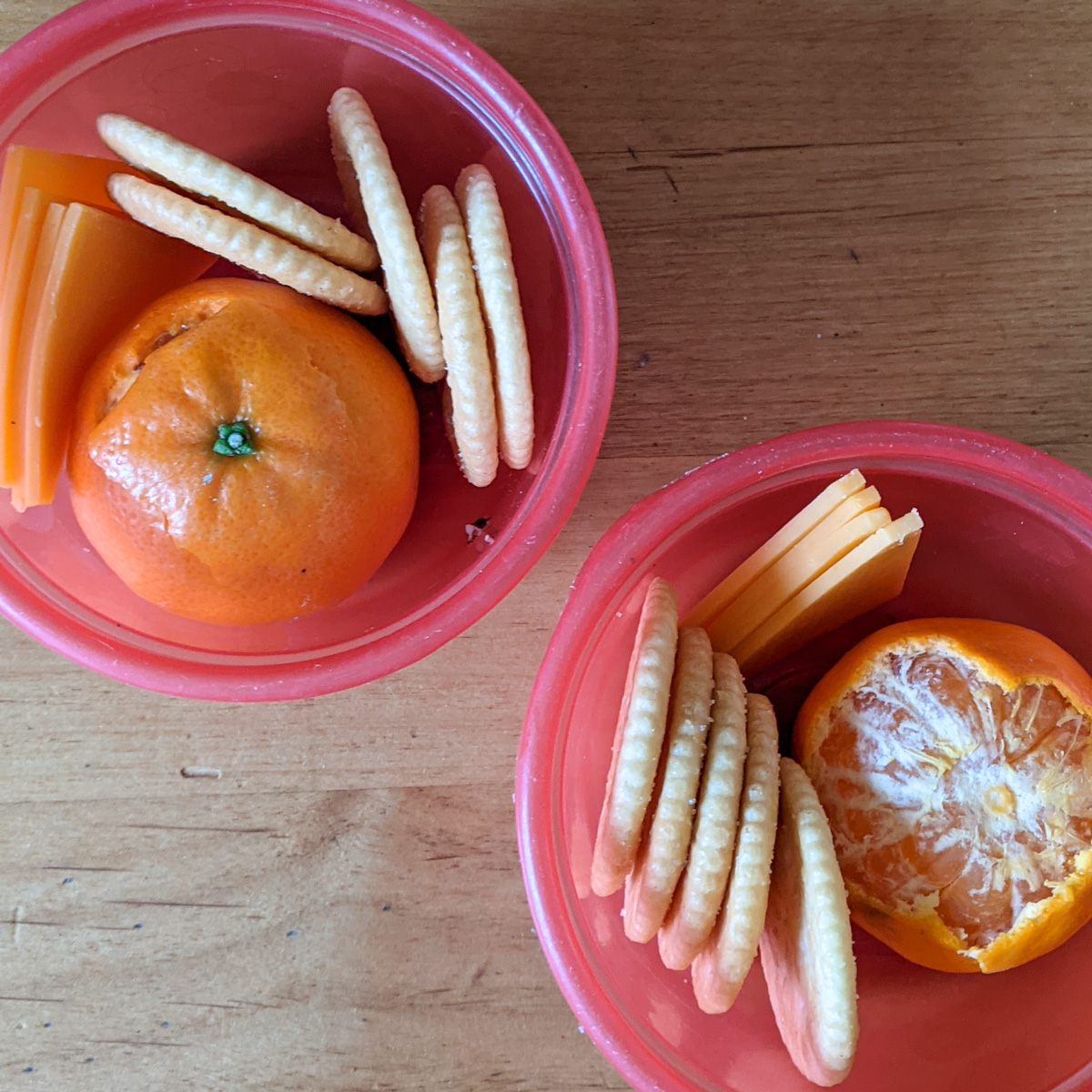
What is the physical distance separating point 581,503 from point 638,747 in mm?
203

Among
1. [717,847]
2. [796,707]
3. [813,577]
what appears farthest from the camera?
[796,707]

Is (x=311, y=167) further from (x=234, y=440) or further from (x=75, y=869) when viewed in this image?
(x=75, y=869)

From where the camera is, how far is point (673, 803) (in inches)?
18.7

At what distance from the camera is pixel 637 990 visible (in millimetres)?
575

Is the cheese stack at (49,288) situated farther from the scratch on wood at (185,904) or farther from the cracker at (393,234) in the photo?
the scratch on wood at (185,904)

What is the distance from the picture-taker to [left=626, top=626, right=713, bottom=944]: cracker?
1.55 ft

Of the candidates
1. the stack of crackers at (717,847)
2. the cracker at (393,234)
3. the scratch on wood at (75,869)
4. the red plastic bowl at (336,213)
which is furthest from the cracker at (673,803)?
the scratch on wood at (75,869)

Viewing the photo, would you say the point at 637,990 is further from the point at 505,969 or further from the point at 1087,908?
the point at 1087,908

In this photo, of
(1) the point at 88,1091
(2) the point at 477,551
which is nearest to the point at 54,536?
(2) the point at 477,551

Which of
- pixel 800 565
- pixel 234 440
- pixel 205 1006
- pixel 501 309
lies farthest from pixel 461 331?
pixel 205 1006

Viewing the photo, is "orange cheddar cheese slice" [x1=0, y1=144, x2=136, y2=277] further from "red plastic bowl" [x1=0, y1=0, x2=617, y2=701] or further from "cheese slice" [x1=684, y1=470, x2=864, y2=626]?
"cheese slice" [x1=684, y1=470, x2=864, y2=626]

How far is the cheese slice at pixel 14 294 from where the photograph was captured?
555mm

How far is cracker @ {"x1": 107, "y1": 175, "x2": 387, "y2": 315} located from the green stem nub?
0.27 feet

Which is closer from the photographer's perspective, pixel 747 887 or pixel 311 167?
pixel 747 887
